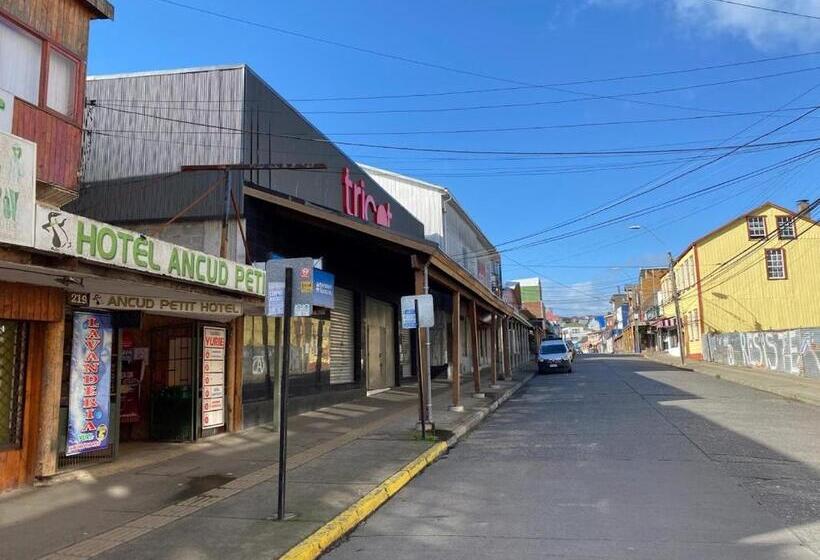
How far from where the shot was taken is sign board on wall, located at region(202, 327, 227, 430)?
10.7 metres

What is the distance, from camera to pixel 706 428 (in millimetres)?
12039

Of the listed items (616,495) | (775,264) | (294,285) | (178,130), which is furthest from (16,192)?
(775,264)

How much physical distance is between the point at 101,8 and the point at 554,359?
28.8 meters

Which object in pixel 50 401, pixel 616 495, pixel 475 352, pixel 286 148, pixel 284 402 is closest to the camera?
pixel 284 402

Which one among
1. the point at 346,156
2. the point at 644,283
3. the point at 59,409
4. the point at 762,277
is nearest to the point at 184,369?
the point at 59,409

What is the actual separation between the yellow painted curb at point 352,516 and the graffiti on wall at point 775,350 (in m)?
21.4

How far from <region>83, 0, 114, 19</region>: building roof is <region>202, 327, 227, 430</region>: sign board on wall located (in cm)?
547

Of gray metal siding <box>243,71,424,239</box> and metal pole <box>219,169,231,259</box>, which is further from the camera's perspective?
gray metal siding <box>243,71,424,239</box>

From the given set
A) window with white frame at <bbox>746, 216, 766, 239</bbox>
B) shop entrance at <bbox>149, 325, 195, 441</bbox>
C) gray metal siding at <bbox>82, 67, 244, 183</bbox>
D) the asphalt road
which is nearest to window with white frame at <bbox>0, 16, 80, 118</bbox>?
gray metal siding at <bbox>82, 67, 244, 183</bbox>

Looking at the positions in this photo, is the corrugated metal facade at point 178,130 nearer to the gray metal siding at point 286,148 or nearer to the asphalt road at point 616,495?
the gray metal siding at point 286,148

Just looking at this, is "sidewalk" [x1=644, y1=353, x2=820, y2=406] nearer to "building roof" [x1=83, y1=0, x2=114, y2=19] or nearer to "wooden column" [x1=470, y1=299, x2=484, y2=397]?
"wooden column" [x1=470, y1=299, x2=484, y2=397]

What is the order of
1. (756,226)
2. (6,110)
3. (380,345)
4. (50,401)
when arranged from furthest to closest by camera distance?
(756,226) < (380,345) < (6,110) < (50,401)

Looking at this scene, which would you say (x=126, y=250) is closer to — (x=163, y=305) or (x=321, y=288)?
(x=321, y=288)

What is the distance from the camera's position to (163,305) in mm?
9344
